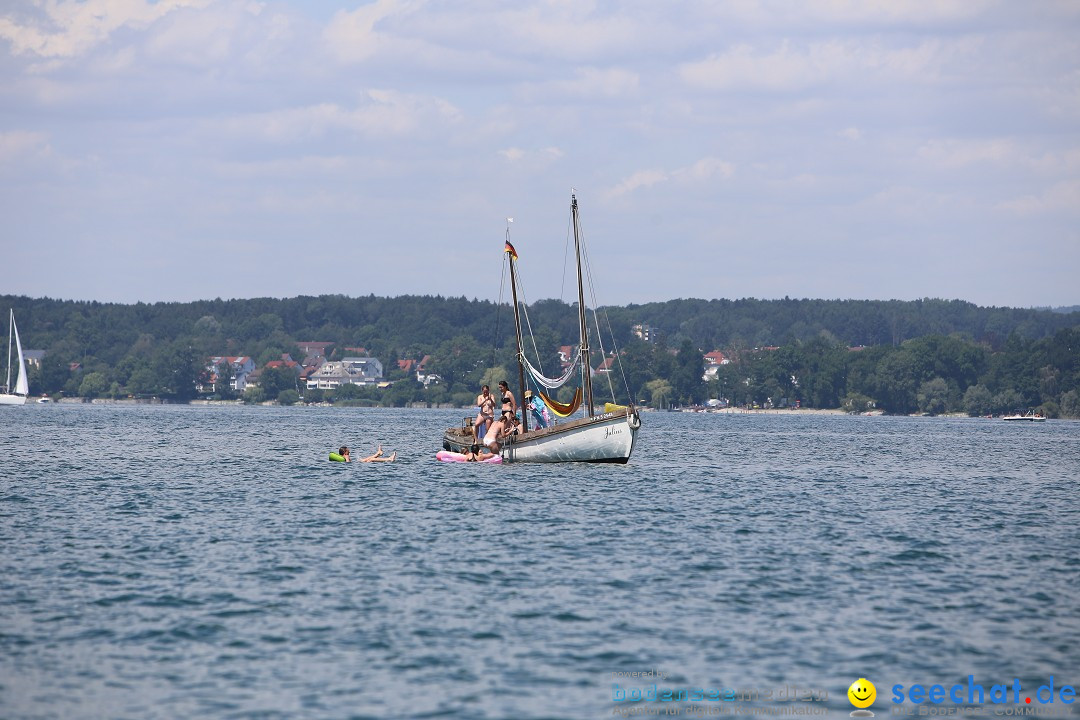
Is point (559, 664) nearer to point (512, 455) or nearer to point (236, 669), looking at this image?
point (236, 669)

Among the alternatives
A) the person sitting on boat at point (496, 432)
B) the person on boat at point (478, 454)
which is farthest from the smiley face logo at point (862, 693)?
the person on boat at point (478, 454)

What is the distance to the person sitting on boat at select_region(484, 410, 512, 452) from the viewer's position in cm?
6372

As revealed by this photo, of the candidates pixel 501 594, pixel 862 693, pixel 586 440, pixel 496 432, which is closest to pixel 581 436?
pixel 586 440

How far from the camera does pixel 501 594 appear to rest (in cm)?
2916

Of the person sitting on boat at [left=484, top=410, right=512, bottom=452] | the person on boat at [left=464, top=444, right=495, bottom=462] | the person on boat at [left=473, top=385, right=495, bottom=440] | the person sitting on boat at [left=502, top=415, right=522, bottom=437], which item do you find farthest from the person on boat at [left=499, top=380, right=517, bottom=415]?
the person on boat at [left=464, top=444, right=495, bottom=462]

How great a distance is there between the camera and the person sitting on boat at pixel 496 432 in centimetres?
6372

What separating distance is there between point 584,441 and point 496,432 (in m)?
5.36

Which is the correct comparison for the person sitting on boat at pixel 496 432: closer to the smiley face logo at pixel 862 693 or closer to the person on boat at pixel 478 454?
the person on boat at pixel 478 454

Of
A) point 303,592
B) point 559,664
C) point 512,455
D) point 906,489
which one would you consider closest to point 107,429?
point 512,455

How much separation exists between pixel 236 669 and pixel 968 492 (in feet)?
144

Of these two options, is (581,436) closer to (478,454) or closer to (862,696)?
(478,454)

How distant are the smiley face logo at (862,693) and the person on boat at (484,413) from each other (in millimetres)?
40924

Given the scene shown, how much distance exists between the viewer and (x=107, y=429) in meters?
126

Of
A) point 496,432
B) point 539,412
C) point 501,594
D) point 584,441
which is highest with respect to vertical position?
point 539,412
